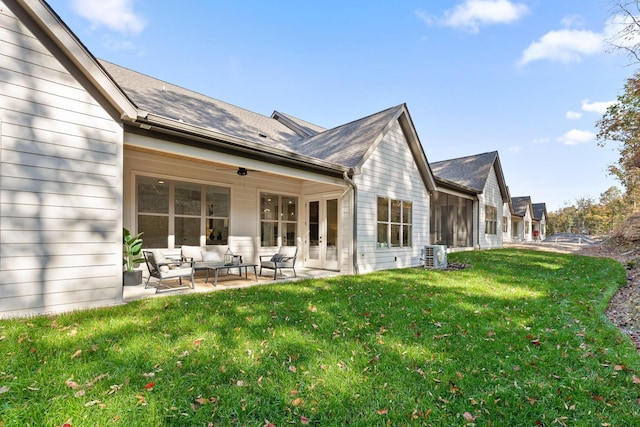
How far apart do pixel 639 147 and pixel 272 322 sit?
2063 centimetres

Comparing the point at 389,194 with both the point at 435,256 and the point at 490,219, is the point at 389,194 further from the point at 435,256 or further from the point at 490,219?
the point at 490,219

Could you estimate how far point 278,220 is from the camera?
9336 mm

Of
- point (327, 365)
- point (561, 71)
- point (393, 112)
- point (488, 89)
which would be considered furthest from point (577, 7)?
point (327, 365)

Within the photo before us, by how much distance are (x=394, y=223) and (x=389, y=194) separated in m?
1.00

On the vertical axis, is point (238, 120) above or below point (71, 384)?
above

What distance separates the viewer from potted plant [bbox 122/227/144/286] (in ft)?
19.7

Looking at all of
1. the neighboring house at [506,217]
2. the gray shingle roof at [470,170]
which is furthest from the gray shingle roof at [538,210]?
the gray shingle roof at [470,170]

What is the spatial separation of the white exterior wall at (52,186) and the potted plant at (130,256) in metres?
1.53

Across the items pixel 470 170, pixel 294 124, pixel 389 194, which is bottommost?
pixel 389 194

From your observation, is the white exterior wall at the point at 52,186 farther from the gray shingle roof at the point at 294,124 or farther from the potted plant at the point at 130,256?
the gray shingle roof at the point at 294,124

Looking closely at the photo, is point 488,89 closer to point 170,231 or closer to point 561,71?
point 561,71

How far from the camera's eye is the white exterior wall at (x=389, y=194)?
8359mm

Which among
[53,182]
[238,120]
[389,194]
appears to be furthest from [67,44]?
[389,194]

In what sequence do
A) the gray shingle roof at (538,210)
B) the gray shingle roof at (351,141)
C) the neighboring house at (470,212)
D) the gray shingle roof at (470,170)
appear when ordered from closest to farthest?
the gray shingle roof at (351,141)
the neighboring house at (470,212)
the gray shingle roof at (470,170)
the gray shingle roof at (538,210)
